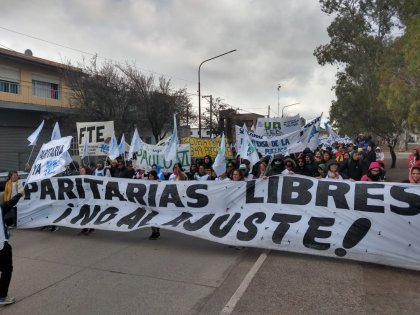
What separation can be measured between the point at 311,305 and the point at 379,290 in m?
1.12

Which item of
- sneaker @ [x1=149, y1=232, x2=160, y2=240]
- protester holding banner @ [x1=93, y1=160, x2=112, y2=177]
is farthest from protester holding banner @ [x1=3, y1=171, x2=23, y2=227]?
sneaker @ [x1=149, y1=232, x2=160, y2=240]

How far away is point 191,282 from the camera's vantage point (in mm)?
5734

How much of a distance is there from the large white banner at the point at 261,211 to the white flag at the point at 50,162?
832 millimetres

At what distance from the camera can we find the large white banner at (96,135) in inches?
562

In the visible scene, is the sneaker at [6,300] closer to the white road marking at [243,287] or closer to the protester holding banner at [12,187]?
the white road marking at [243,287]

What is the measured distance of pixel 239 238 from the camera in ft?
23.6

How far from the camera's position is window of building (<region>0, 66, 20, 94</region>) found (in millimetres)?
A: 26375

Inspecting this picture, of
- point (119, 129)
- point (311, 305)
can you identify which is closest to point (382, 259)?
point (311, 305)

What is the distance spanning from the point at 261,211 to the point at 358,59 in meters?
25.1

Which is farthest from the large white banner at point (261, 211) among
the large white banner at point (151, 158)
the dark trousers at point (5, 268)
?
the large white banner at point (151, 158)

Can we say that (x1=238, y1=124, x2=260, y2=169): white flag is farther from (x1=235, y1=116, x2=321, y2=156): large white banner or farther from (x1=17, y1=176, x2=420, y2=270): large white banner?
(x1=17, y1=176, x2=420, y2=270): large white banner

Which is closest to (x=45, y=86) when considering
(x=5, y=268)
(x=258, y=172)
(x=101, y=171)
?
(x=101, y=171)

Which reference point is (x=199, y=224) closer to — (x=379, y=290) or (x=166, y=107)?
(x=379, y=290)

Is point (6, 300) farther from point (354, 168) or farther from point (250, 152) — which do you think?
point (354, 168)
